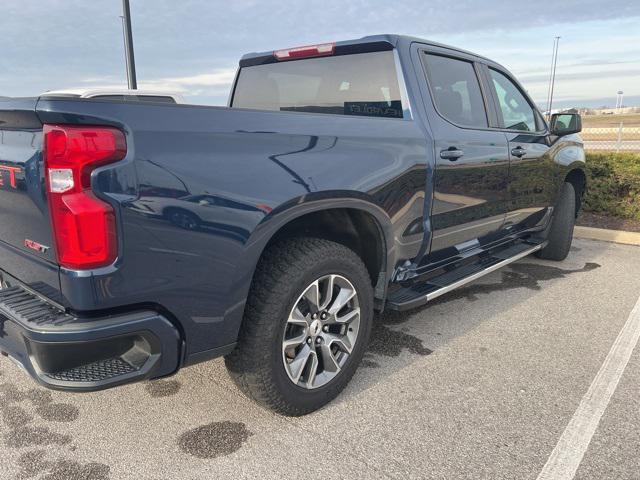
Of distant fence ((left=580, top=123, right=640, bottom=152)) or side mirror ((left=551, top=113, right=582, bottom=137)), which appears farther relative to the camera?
distant fence ((left=580, top=123, right=640, bottom=152))

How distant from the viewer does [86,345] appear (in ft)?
5.87

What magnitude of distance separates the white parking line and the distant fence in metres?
16.9

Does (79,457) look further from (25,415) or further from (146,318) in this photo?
(146,318)

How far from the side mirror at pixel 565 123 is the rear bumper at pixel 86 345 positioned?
4.01m

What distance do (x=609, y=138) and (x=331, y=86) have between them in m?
23.4

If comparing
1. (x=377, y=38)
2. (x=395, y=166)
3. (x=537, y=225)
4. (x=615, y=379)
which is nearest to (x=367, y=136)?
(x=395, y=166)

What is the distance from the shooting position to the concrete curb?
6.14m

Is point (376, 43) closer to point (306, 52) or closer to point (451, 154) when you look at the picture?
point (306, 52)

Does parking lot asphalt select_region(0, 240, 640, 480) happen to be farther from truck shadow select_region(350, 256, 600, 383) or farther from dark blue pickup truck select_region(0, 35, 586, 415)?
dark blue pickup truck select_region(0, 35, 586, 415)

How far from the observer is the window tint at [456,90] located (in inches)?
130

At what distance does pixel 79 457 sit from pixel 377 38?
9.02ft

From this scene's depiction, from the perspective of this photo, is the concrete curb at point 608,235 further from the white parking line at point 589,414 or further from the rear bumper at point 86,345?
the rear bumper at point 86,345

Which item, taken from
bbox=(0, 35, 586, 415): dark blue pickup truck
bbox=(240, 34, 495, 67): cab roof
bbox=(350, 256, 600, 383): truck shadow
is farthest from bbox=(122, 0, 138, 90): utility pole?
bbox=(350, 256, 600, 383): truck shadow

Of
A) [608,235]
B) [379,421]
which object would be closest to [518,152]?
[379,421]
